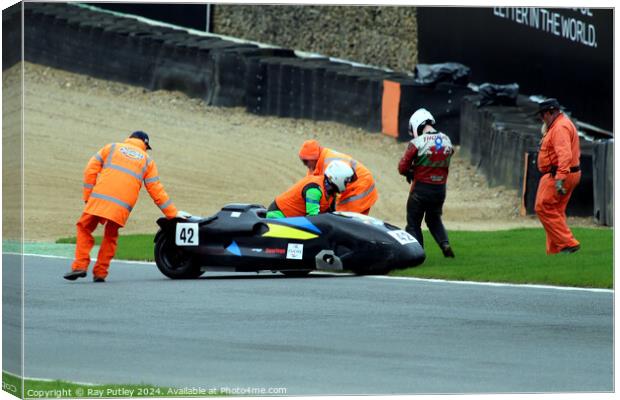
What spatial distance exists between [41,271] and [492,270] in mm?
4097

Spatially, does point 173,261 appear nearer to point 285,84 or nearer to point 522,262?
point 522,262

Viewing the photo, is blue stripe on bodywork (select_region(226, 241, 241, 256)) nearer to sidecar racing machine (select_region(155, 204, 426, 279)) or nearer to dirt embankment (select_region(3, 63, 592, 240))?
sidecar racing machine (select_region(155, 204, 426, 279))

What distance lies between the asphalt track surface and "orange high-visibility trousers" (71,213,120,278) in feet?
0.60

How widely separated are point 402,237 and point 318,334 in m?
3.56

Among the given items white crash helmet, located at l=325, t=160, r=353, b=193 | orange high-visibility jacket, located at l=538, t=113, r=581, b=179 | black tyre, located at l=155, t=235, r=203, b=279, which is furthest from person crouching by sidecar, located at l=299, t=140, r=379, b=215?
orange high-visibility jacket, located at l=538, t=113, r=581, b=179

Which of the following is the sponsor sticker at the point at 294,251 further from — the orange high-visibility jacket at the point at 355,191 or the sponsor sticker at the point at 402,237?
the orange high-visibility jacket at the point at 355,191

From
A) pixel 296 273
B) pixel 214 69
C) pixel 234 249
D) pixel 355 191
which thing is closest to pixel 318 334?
pixel 234 249

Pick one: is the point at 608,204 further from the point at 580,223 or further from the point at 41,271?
the point at 41,271

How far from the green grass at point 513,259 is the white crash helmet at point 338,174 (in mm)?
928

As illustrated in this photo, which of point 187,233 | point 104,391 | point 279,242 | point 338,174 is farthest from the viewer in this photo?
point 338,174

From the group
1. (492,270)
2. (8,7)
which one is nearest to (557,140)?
(492,270)

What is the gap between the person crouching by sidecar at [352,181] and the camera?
49.8 feet

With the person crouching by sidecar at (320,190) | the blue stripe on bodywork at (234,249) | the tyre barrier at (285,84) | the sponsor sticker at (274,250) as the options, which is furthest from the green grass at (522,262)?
the tyre barrier at (285,84)

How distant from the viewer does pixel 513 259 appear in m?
15.7
